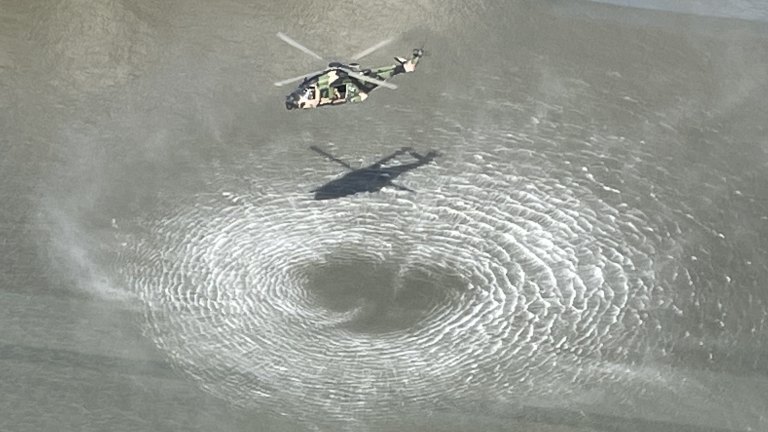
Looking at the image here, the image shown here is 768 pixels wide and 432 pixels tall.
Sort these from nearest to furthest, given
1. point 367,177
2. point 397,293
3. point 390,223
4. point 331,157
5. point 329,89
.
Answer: point 397,293 < point 329,89 < point 390,223 < point 367,177 < point 331,157

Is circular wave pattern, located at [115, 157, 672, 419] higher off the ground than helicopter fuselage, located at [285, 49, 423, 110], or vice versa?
helicopter fuselage, located at [285, 49, 423, 110]

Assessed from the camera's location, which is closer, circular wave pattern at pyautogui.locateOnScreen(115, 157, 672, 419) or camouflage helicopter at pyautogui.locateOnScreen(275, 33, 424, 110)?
circular wave pattern at pyautogui.locateOnScreen(115, 157, 672, 419)

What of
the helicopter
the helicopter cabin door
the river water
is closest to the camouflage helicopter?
the helicopter cabin door

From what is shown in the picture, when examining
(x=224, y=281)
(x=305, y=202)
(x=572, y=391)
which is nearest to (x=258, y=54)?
(x=305, y=202)

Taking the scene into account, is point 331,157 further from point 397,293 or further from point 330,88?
point 397,293

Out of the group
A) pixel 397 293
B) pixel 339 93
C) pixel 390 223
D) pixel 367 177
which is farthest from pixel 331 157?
pixel 397 293

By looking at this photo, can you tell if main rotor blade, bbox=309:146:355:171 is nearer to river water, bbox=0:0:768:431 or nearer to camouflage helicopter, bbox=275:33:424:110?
river water, bbox=0:0:768:431

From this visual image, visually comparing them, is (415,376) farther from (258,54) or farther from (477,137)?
(258,54)
